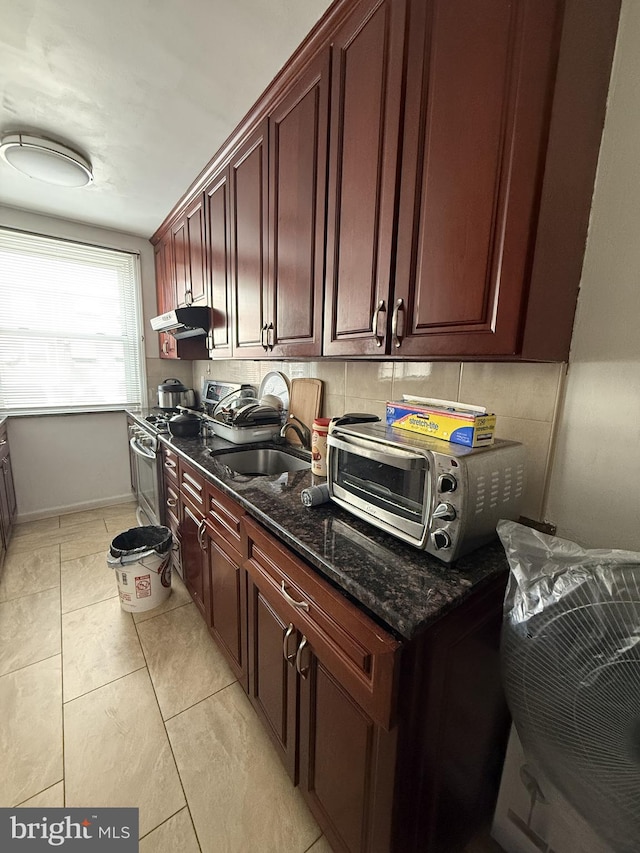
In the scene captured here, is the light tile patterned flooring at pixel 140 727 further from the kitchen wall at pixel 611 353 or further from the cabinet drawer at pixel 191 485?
the kitchen wall at pixel 611 353

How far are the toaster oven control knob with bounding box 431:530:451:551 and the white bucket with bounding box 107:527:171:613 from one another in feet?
5.36

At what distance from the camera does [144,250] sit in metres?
3.18

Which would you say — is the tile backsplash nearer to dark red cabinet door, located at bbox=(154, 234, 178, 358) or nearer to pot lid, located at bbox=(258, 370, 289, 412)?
pot lid, located at bbox=(258, 370, 289, 412)

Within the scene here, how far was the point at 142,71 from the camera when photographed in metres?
1.33

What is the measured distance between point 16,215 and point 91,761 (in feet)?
11.4

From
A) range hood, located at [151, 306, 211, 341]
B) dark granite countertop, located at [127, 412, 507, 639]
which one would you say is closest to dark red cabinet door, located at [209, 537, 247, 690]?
dark granite countertop, located at [127, 412, 507, 639]

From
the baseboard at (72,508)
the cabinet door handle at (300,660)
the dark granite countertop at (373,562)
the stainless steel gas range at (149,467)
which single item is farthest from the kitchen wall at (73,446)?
the cabinet door handle at (300,660)

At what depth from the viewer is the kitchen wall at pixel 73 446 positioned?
2840 millimetres

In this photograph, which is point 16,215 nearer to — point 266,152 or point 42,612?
point 266,152

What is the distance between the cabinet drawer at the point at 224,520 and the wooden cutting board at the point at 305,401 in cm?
57

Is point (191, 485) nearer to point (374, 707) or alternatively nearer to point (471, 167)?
point (374, 707)

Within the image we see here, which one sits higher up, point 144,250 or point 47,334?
point 144,250

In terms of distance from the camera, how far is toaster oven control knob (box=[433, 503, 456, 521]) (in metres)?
0.77

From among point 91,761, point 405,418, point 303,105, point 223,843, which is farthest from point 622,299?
point 91,761
